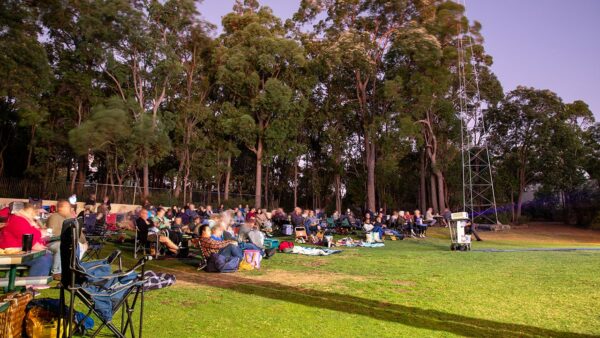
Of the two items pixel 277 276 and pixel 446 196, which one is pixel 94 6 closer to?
pixel 277 276

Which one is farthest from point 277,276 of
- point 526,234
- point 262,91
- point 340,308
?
point 262,91

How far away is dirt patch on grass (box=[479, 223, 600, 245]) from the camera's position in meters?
23.4

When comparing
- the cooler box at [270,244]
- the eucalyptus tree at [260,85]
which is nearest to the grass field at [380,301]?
the cooler box at [270,244]

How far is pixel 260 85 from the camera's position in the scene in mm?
33688

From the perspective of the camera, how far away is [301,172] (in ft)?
144

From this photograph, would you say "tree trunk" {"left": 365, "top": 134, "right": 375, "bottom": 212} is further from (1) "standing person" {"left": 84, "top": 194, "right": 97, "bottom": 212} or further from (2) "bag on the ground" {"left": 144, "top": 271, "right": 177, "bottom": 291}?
(2) "bag on the ground" {"left": 144, "top": 271, "right": 177, "bottom": 291}

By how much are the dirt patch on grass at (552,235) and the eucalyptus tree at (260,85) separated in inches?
602

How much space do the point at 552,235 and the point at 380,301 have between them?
2452cm

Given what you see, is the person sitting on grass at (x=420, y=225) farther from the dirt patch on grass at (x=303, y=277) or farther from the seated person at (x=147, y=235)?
the seated person at (x=147, y=235)

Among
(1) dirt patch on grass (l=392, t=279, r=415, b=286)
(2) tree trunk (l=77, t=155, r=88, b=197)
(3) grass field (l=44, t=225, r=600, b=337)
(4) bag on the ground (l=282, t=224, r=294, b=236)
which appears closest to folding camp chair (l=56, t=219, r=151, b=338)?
(3) grass field (l=44, t=225, r=600, b=337)

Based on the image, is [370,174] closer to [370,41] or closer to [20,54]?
[370,41]

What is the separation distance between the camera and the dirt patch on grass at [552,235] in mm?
23386

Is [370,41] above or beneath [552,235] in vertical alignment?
above

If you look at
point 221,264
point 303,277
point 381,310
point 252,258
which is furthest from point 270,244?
point 381,310
